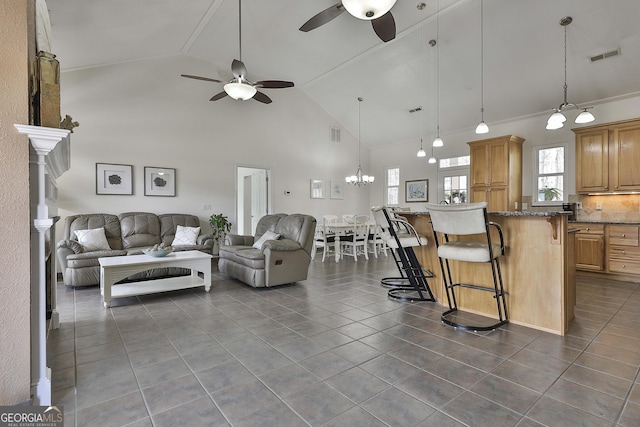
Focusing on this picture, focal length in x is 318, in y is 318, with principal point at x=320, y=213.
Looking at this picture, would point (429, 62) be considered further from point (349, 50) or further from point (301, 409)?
point (301, 409)

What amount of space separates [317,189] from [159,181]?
392cm

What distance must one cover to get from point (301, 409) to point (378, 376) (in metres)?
0.59

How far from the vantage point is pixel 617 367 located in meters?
2.17

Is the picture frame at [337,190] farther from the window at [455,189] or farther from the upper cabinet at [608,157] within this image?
the upper cabinet at [608,157]

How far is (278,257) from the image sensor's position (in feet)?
14.4

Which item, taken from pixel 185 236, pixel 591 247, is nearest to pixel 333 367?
pixel 185 236

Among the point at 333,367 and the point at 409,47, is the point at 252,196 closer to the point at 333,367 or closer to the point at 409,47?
the point at 409,47

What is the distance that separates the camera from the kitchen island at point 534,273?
2.77 meters

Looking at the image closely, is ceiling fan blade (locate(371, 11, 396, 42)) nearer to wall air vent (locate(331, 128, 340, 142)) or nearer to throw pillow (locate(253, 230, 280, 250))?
throw pillow (locate(253, 230, 280, 250))

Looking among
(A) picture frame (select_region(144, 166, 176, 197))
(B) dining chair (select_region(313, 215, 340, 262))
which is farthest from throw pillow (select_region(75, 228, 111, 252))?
(B) dining chair (select_region(313, 215, 340, 262))

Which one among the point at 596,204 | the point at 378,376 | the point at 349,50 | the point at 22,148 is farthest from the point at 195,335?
the point at 596,204

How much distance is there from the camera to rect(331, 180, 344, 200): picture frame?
29.5 ft

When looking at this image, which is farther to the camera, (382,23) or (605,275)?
(605,275)

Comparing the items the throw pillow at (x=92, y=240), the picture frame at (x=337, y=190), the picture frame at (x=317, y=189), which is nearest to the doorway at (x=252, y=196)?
the picture frame at (x=317, y=189)
